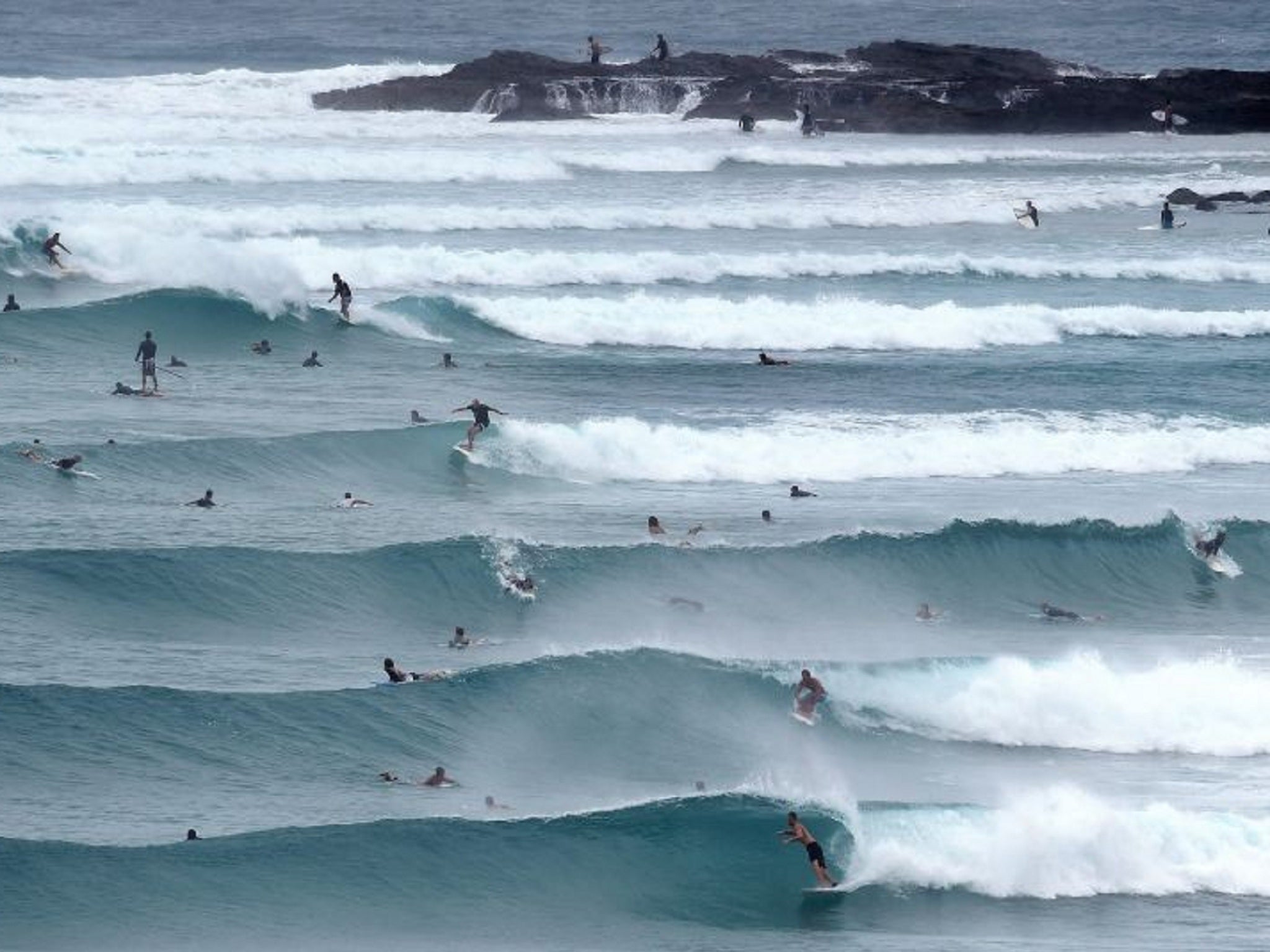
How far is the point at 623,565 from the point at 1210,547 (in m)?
6.36

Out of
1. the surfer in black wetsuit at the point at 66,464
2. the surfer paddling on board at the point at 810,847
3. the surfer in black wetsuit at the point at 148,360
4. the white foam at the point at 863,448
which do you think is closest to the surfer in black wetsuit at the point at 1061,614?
the white foam at the point at 863,448

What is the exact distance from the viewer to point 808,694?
2236 centimetres

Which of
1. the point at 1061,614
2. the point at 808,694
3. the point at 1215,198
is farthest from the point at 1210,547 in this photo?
the point at 1215,198

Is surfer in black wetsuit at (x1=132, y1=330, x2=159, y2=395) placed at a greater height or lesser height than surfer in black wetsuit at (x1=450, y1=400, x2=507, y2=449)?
greater

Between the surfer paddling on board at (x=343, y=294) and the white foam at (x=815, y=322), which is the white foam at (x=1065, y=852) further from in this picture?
the surfer paddling on board at (x=343, y=294)

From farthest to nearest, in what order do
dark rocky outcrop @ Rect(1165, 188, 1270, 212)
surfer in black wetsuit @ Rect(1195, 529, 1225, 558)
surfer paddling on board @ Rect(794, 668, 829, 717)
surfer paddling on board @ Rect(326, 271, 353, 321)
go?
dark rocky outcrop @ Rect(1165, 188, 1270, 212) → surfer paddling on board @ Rect(326, 271, 353, 321) → surfer in black wetsuit @ Rect(1195, 529, 1225, 558) → surfer paddling on board @ Rect(794, 668, 829, 717)

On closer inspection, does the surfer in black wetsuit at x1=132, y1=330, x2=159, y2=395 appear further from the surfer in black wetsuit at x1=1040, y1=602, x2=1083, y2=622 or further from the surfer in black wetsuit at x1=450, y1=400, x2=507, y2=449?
the surfer in black wetsuit at x1=1040, y1=602, x2=1083, y2=622

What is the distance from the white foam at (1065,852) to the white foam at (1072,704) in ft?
8.15

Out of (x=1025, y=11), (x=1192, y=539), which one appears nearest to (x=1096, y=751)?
(x=1192, y=539)

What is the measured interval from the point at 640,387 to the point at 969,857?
50.7 feet

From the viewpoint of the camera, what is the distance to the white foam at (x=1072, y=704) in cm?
2208

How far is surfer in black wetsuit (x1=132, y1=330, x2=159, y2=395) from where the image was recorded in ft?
103

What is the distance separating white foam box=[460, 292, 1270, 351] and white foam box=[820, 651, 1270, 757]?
569 inches

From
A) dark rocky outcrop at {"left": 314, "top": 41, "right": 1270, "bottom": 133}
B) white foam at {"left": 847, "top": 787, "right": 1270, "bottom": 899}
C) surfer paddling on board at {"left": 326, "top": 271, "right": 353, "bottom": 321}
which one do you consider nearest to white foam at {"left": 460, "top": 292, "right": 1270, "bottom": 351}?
surfer paddling on board at {"left": 326, "top": 271, "right": 353, "bottom": 321}
